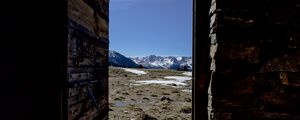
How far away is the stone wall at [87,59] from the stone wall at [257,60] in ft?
4.34

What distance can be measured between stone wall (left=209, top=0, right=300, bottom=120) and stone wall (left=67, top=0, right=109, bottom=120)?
1322 millimetres

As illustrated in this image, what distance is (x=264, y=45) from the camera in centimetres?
255

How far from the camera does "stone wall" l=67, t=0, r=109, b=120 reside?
3.00 m

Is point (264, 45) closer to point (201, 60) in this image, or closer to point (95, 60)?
point (201, 60)

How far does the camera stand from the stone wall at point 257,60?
253 centimetres

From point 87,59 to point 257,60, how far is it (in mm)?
1846

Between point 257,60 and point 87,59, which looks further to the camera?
point 87,59

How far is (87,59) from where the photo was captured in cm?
355

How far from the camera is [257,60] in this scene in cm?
256

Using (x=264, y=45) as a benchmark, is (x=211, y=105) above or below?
below

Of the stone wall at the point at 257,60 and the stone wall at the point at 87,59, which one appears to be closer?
the stone wall at the point at 257,60
